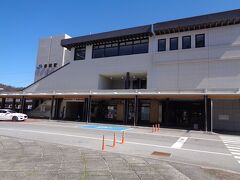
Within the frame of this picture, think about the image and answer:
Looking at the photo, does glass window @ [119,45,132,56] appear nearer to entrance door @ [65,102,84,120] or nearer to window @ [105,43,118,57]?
window @ [105,43,118,57]

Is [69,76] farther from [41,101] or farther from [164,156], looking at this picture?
[164,156]

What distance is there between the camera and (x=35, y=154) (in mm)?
A: 8133

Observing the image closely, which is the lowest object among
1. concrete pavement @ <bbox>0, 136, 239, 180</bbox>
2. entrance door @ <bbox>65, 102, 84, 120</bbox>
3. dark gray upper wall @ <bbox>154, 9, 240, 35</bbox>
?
concrete pavement @ <bbox>0, 136, 239, 180</bbox>

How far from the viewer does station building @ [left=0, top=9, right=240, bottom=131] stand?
26.0 meters

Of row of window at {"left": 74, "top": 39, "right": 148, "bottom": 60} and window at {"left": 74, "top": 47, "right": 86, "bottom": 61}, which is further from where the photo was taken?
window at {"left": 74, "top": 47, "right": 86, "bottom": 61}

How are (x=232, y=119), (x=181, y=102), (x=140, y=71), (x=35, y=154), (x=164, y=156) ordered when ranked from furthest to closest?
(x=140, y=71) < (x=181, y=102) < (x=232, y=119) < (x=164, y=156) < (x=35, y=154)

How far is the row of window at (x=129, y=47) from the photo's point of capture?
29878 mm

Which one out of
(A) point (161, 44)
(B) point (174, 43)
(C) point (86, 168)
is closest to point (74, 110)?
(A) point (161, 44)

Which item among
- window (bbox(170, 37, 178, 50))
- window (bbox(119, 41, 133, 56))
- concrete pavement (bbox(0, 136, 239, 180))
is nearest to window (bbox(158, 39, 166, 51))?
window (bbox(170, 37, 178, 50))

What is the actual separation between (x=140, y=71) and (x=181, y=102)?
8.06m

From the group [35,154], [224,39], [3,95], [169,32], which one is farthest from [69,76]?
[35,154]

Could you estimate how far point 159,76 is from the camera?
3091 cm

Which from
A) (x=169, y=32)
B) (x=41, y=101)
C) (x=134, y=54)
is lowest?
(x=41, y=101)

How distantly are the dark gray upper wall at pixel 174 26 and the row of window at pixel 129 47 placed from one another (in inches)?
47.7
